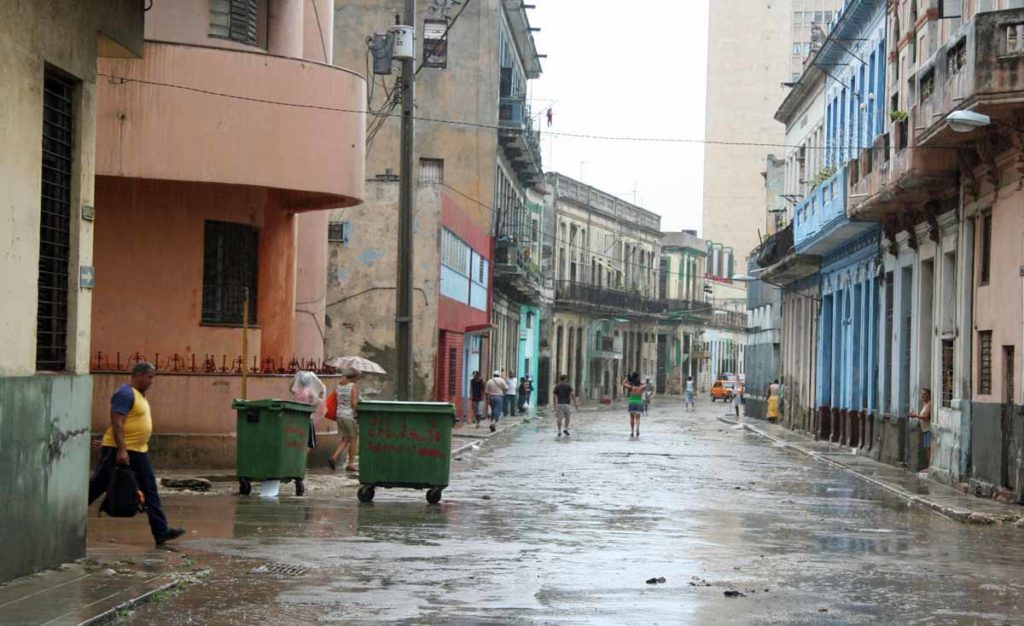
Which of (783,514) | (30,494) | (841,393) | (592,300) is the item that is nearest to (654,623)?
(30,494)

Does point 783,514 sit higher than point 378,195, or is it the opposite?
point 378,195

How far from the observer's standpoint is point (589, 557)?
13305 mm

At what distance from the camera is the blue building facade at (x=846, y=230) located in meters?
34.5

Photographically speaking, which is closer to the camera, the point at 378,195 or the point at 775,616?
the point at 775,616

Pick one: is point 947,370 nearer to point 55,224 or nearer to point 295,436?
point 295,436

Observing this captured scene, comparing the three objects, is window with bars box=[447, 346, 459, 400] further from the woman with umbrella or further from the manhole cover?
the manhole cover

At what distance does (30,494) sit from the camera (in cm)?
1069

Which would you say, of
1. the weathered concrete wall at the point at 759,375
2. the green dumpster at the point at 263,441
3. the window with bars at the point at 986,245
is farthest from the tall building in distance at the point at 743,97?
the green dumpster at the point at 263,441

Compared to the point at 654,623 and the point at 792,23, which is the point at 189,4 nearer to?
the point at 654,623

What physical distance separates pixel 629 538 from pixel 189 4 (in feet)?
36.4

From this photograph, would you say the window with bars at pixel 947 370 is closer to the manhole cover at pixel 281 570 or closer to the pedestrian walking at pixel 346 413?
the pedestrian walking at pixel 346 413

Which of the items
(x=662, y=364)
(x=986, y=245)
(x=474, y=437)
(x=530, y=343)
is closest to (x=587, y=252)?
(x=530, y=343)

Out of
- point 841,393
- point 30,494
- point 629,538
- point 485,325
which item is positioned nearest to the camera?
point 30,494

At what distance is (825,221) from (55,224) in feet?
86.3
